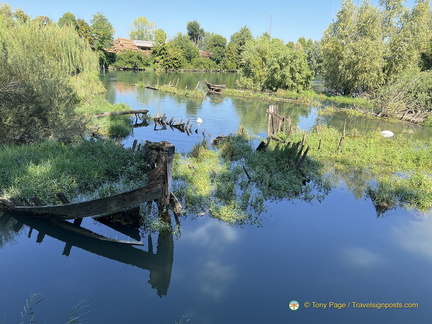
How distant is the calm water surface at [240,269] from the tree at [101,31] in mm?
66230

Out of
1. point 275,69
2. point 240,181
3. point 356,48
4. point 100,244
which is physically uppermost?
point 356,48

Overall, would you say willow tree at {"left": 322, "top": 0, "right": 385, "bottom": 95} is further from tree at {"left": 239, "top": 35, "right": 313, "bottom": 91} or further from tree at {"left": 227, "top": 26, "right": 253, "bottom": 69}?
tree at {"left": 227, "top": 26, "right": 253, "bottom": 69}

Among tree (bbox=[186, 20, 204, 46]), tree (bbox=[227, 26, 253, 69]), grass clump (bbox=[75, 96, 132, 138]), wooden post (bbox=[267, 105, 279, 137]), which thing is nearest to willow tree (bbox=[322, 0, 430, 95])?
wooden post (bbox=[267, 105, 279, 137])

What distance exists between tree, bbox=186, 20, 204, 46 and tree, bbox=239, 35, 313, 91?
64.3m

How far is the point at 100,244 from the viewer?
8.06 meters

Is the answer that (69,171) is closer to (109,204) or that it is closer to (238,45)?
(109,204)

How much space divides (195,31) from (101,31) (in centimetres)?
4658

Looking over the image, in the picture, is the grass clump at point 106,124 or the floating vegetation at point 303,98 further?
the floating vegetation at point 303,98

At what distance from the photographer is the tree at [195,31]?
10306 cm

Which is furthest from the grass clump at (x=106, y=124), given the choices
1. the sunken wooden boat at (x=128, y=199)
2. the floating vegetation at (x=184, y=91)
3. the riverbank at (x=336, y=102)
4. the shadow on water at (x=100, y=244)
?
the riverbank at (x=336, y=102)

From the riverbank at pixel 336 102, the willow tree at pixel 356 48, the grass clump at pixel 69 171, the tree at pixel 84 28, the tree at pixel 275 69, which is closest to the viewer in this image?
the grass clump at pixel 69 171

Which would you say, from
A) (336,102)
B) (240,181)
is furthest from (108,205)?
(336,102)

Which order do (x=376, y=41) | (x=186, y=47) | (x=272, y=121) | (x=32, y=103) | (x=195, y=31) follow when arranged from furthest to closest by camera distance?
(x=195, y=31) → (x=186, y=47) → (x=376, y=41) → (x=272, y=121) → (x=32, y=103)

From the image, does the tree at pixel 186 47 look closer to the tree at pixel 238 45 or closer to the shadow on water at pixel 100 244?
the tree at pixel 238 45
